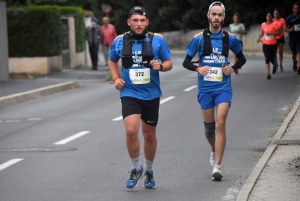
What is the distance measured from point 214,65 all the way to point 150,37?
881 mm

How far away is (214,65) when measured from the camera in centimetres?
836

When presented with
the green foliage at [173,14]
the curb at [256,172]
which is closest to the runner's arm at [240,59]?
the curb at [256,172]

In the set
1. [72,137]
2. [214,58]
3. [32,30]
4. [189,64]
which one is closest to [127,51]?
[189,64]

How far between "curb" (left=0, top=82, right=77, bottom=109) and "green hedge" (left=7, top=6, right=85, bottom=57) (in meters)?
4.52

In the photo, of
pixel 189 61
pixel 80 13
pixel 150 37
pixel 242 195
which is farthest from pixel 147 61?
pixel 80 13

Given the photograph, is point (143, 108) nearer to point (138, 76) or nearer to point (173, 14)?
point (138, 76)

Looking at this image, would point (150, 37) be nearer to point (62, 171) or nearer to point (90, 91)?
point (62, 171)

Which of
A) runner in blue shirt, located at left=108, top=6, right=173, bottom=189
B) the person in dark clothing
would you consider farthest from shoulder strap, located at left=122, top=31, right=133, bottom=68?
the person in dark clothing

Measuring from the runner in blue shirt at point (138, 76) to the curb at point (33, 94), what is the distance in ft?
32.0

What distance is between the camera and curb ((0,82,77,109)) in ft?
57.7

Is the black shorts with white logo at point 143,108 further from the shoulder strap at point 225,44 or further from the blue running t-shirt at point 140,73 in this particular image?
the shoulder strap at point 225,44

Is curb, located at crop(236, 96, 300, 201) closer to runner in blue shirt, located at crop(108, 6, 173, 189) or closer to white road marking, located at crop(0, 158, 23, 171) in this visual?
runner in blue shirt, located at crop(108, 6, 173, 189)

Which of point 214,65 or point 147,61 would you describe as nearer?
point 147,61

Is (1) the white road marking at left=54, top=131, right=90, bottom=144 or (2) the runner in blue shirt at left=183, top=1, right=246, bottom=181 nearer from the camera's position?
(2) the runner in blue shirt at left=183, top=1, right=246, bottom=181
